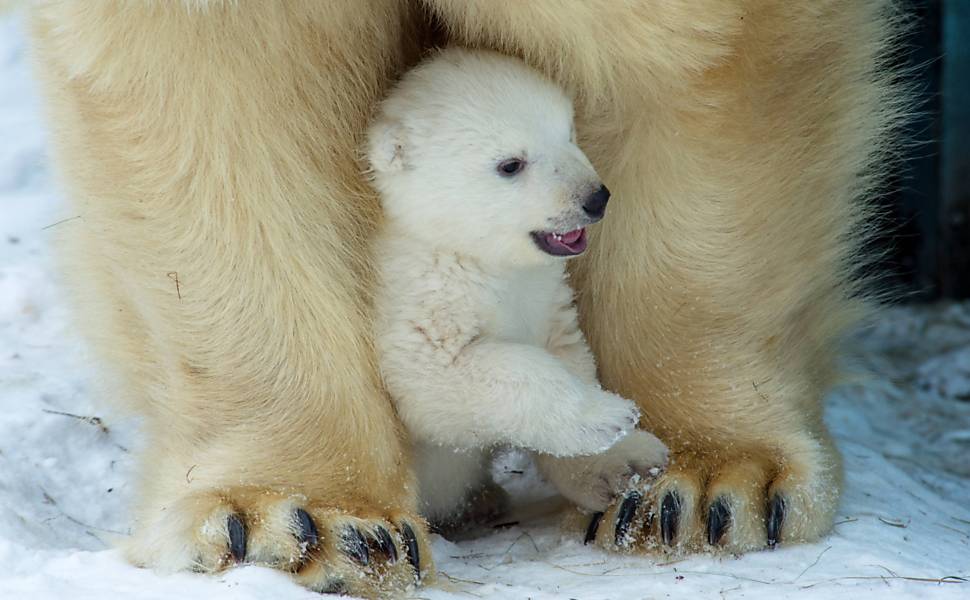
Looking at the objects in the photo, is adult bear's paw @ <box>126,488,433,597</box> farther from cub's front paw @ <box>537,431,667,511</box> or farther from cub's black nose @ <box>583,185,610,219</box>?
cub's black nose @ <box>583,185,610,219</box>

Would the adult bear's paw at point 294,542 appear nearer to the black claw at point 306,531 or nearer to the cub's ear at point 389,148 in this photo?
the black claw at point 306,531

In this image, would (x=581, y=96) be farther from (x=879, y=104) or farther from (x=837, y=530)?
(x=837, y=530)

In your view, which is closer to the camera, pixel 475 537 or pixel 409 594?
pixel 409 594

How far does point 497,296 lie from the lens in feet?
8.50

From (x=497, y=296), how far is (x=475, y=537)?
0.63m

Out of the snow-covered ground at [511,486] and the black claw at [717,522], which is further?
the black claw at [717,522]

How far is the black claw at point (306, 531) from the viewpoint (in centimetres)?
236

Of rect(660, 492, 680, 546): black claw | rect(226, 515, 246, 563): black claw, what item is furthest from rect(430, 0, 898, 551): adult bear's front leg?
rect(226, 515, 246, 563): black claw

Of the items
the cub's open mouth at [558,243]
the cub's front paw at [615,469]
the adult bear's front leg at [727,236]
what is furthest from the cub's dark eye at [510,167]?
the cub's front paw at [615,469]

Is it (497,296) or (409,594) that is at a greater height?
(497,296)

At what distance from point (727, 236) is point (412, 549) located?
88 centimetres

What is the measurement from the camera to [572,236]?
2.53 meters

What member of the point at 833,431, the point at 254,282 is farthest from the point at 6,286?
the point at 833,431

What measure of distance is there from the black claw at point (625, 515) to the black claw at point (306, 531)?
0.59 metres
